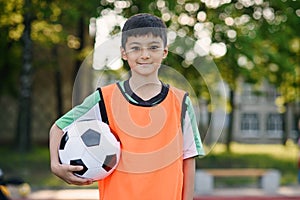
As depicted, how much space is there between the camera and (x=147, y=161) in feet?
8.50

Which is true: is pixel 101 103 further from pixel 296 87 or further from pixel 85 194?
pixel 296 87

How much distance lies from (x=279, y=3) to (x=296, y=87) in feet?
28.8

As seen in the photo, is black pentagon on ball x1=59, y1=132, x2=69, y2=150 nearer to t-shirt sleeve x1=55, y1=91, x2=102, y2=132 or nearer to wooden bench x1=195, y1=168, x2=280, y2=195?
t-shirt sleeve x1=55, y1=91, x2=102, y2=132

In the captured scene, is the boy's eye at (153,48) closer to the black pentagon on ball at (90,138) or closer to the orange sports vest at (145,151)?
the orange sports vest at (145,151)

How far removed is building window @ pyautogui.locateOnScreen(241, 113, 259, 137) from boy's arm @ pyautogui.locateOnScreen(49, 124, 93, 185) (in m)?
53.7

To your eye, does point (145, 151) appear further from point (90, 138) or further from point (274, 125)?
point (274, 125)

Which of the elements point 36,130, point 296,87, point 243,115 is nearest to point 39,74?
point 36,130

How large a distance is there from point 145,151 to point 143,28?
1.66ft

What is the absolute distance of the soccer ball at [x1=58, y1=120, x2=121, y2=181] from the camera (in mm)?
2621

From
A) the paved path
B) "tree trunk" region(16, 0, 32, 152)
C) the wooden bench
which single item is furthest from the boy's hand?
"tree trunk" region(16, 0, 32, 152)

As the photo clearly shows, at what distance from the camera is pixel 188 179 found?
2709 millimetres

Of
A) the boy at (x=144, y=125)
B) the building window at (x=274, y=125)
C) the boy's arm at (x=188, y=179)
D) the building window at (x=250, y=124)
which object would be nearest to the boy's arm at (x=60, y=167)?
the boy at (x=144, y=125)

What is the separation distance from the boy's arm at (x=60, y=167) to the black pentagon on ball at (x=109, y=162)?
0.29 ft

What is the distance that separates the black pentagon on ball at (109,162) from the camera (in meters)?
2.61
